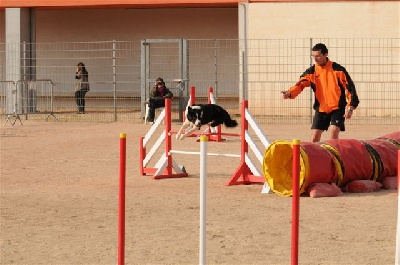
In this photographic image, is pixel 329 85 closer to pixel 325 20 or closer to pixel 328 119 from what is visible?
pixel 328 119

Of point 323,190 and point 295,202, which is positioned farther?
point 323,190

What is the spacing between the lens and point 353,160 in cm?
1331

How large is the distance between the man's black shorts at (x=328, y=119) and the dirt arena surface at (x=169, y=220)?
4.43 ft

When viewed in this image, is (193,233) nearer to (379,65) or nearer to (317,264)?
(317,264)

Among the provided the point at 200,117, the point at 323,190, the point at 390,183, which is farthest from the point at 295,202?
the point at 200,117

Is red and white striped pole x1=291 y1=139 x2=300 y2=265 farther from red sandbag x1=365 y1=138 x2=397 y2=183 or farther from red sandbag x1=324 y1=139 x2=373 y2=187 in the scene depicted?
red sandbag x1=365 y1=138 x2=397 y2=183

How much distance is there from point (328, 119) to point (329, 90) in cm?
38

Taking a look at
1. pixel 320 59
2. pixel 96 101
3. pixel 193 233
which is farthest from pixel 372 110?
pixel 193 233

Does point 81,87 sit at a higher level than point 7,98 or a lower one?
higher

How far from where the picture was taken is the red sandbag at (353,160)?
1316 cm

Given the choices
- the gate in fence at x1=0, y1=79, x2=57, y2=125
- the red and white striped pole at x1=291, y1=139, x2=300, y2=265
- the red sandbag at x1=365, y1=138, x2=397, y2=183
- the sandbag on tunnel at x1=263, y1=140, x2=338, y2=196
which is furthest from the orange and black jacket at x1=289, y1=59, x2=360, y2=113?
the gate in fence at x1=0, y1=79, x2=57, y2=125

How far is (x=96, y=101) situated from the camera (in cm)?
3338

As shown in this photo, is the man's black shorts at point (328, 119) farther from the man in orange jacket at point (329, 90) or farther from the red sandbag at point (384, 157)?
the red sandbag at point (384, 157)

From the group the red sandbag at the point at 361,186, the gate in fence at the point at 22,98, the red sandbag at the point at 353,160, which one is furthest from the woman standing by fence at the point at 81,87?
the red sandbag at the point at 361,186
